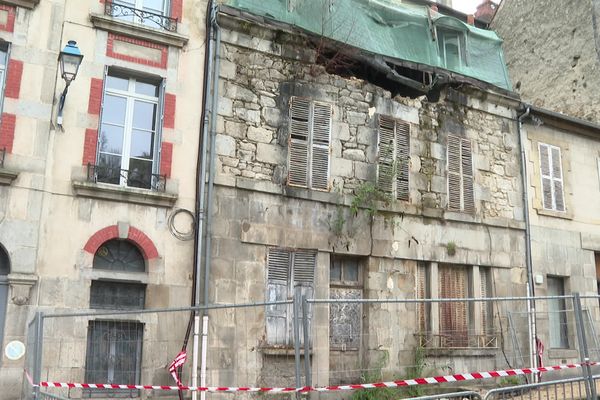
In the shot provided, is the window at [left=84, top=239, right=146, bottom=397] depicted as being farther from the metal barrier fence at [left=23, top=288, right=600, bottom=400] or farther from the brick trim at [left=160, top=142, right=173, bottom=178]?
the brick trim at [left=160, top=142, right=173, bottom=178]

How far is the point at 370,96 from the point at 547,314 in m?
5.66

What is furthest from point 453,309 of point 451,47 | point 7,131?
point 7,131

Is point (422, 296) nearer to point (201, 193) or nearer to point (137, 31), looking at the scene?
point (201, 193)

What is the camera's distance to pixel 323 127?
37.8 ft

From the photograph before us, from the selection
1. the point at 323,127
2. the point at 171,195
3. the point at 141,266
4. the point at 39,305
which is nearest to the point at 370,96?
the point at 323,127

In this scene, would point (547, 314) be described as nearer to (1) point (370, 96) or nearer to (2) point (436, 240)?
(2) point (436, 240)

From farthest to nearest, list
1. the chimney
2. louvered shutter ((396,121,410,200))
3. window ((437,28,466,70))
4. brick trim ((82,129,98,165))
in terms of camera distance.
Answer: the chimney → window ((437,28,466,70)) → louvered shutter ((396,121,410,200)) → brick trim ((82,129,98,165))

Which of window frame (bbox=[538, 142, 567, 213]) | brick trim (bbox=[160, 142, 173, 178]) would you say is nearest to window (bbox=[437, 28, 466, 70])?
window frame (bbox=[538, 142, 567, 213])

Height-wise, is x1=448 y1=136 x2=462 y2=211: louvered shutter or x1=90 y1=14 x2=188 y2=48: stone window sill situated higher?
x1=90 y1=14 x2=188 y2=48: stone window sill

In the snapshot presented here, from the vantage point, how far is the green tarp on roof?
1166cm

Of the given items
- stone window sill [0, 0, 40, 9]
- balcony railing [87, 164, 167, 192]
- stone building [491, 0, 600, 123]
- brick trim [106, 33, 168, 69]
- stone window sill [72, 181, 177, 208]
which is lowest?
stone window sill [72, 181, 177, 208]

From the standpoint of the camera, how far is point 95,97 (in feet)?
32.0

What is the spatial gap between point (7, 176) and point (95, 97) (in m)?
1.79

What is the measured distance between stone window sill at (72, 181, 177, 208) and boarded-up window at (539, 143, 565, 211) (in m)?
8.54
